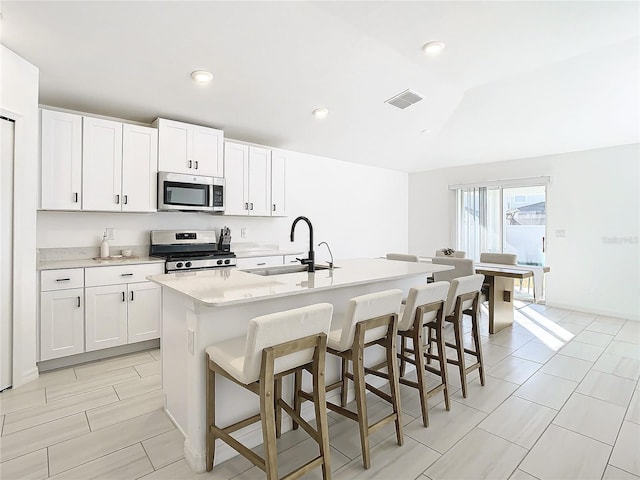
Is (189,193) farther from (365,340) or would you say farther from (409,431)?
(409,431)

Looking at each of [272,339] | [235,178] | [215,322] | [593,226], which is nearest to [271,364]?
[272,339]

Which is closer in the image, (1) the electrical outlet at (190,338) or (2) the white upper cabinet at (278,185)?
(1) the electrical outlet at (190,338)

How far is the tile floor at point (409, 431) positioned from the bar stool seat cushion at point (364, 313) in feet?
2.09

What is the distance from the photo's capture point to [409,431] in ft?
7.02

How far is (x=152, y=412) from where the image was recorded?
92.0 inches

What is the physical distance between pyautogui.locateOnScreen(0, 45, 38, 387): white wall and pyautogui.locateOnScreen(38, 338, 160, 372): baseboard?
17cm

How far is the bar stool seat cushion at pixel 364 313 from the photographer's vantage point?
1.80m

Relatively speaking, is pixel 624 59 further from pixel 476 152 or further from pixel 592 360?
pixel 592 360

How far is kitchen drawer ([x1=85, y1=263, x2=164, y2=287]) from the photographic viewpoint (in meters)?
3.14

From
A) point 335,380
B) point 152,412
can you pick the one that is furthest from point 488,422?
point 152,412

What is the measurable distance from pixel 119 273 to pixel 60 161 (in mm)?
1150

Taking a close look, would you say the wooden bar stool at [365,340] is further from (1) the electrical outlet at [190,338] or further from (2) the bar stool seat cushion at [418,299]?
(1) the electrical outlet at [190,338]

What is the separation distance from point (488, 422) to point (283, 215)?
3.44 meters

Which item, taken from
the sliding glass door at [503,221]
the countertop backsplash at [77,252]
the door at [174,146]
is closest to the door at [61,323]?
the countertop backsplash at [77,252]
